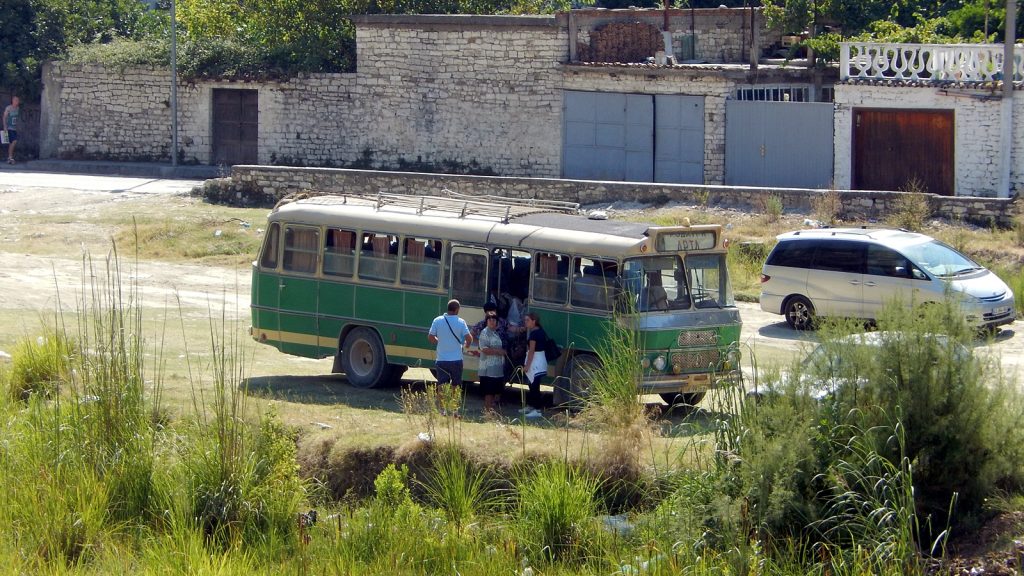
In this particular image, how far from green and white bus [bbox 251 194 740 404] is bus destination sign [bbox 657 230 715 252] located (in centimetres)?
1

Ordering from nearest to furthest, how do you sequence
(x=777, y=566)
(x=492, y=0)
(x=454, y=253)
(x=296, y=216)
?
(x=777, y=566)
(x=454, y=253)
(x=296, y=216)
(x=492, y=0)

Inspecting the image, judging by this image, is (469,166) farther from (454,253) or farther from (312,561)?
(312,561)

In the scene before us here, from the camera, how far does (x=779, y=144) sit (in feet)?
100

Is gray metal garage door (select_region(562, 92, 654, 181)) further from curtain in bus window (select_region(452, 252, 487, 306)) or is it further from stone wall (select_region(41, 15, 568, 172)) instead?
curtain in bus window (select_region(452, 252, 487, 306))

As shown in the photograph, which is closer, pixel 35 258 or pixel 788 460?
pixel 788 460

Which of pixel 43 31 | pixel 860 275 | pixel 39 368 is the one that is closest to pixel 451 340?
pixel 39 368

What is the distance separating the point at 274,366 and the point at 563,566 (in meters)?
7.93

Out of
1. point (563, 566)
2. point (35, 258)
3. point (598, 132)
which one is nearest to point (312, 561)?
point (563, 566)

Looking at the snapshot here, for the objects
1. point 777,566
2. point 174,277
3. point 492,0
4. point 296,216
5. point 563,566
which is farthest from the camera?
point 492,0

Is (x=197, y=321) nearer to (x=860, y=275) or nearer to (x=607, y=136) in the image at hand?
(x=860, y=275)

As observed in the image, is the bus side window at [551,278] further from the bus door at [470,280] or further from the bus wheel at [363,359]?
the bus wheel at [363,359]

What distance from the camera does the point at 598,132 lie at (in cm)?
3284

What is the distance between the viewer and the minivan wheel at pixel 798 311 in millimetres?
19766

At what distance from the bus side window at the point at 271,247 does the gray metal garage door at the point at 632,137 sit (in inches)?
730
